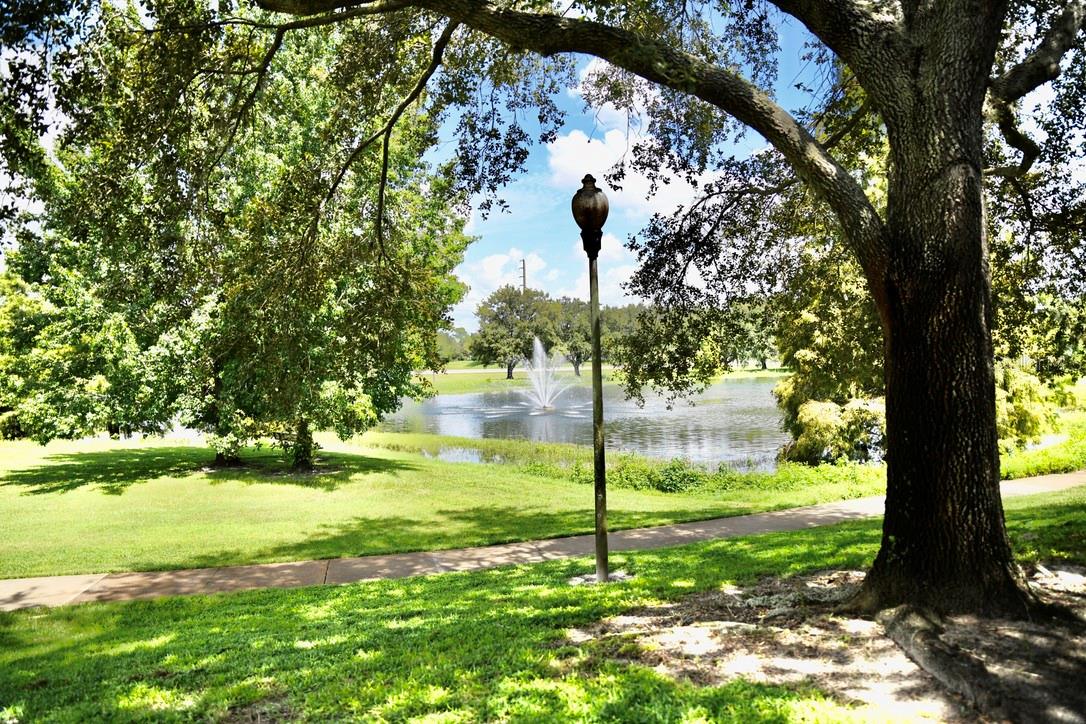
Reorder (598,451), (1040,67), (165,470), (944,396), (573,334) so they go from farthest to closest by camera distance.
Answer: (573,334)
(165,470)
(598,451)
(1040,67)
(944,396)

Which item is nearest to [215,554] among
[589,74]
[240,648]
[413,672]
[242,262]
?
[242,262]

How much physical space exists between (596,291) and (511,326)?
80.5 m

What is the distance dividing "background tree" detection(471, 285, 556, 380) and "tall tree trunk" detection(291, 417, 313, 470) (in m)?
55.3

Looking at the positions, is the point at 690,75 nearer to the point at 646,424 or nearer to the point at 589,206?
the point at 589,206

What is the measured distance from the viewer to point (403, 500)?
571 inches

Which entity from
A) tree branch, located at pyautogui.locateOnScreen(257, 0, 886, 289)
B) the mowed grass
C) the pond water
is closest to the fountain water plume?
the pond water

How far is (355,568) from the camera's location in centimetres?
880

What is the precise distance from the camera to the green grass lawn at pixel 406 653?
321cm

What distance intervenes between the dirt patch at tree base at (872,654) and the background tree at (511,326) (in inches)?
2708

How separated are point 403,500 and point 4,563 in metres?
6.82

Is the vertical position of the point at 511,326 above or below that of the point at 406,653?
above

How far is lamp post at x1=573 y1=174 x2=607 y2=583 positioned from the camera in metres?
6.50

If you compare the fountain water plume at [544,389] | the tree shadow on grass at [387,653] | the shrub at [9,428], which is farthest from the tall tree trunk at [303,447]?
the fountain water plume at [544,389]

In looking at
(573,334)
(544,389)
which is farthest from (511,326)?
(544,389)
